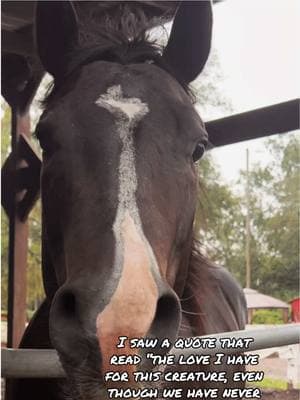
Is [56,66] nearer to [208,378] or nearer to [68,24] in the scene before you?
[68,24]

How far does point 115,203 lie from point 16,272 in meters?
2.01

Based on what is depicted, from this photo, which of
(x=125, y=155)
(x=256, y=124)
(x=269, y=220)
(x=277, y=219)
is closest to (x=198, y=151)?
(x=125, y=155)

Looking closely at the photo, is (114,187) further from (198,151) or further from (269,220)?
(269,220)

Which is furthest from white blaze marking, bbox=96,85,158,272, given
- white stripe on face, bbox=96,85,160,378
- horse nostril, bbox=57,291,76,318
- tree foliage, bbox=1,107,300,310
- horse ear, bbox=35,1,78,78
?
tree foliage, bbox=1,107,300,310

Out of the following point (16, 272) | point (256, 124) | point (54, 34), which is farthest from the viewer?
point (16, 272)

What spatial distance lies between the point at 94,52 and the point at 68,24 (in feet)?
0.42

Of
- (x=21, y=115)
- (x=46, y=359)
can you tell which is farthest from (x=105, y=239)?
(x=21, y=115)

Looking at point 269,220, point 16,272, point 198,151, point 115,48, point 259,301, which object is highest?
point 115,48

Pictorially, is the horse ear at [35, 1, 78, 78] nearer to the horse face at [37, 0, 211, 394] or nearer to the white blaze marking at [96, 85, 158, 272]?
the horse face at [37, 0, 211, 394]

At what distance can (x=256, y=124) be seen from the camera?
232 centimetres

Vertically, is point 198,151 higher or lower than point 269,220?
higher

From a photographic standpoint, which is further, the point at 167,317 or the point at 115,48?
the point at 115,48

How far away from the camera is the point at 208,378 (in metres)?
1.51

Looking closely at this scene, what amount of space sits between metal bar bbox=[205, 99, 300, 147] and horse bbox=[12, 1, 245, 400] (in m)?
0.78
